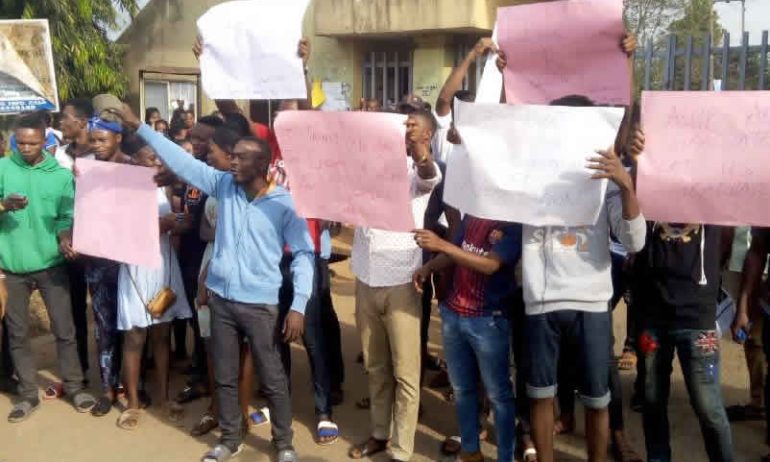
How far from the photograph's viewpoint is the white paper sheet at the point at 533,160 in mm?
3002

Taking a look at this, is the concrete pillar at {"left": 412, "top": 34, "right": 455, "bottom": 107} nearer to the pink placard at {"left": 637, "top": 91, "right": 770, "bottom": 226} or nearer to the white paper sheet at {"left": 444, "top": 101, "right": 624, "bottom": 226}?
the white paper sheet at {"left": 444, "top": 101, "right": 624, "bottom": 226}

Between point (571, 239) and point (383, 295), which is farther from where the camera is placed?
point (383, 295)

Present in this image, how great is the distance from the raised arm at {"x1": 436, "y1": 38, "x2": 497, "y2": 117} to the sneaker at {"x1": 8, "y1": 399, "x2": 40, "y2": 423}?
322cm

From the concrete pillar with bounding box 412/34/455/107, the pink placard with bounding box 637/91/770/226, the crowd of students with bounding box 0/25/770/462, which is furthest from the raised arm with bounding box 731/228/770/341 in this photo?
the concrete pillar with bounding box 412/34/455/107

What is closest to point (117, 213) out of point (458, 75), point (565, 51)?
point (458, 75)

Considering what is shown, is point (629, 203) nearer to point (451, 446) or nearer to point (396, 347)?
point (396, 347)

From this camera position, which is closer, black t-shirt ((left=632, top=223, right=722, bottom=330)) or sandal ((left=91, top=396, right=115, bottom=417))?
black t-shirt ((left=632, top=223, right=722, bottom=330))

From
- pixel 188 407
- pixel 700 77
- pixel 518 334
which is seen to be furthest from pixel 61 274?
pixel 700 77

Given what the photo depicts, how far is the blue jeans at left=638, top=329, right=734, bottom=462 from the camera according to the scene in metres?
3.35

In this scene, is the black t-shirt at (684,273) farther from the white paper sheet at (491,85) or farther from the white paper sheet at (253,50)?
the white paper sheet at (253,50)

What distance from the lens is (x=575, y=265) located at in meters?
3.22

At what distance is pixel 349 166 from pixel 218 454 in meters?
1.81

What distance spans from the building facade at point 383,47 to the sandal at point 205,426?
7376 mm

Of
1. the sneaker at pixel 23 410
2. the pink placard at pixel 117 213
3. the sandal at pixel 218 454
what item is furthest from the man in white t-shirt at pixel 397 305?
the sneaker at pixel 23 410
